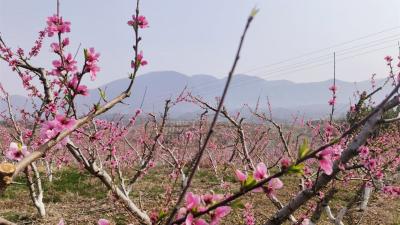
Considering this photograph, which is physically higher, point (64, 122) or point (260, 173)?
point (64, 122)

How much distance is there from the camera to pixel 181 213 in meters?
1.43

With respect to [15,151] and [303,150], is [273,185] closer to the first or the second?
[303,150]

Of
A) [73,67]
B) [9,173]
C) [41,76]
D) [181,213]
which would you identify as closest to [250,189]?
[181,213]

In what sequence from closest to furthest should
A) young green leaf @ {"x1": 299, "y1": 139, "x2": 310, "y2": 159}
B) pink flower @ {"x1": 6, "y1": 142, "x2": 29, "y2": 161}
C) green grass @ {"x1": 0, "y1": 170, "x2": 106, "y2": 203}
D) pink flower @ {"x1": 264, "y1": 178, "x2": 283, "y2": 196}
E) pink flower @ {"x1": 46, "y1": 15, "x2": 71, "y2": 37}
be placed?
young green leaf @ {"x1": 299, "y1": 139, "x2": 310, "y2": 159} → pink flower @ {"x1": 264, "y1": 178, "x2": 283, "y2": 196} → pink flower @ {"x1": 6, "y1": 142, "x2": 29, "y2": 161} → pink flower @ {"x1": 46, "y1": 15, "x2": 71, "y2": 37} → green grass @ {"x1": 0, "y1": 170, "x2": 106, "y2": 203}

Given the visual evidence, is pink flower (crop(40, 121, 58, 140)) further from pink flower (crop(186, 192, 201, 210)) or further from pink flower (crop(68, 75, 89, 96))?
pink flower (crop(186, 192, 201, 210))

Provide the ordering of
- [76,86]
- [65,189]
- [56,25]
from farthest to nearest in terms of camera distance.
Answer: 1. [65,189]
2. [56,25]
3. [76,86]

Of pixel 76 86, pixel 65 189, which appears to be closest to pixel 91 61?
pixel 76 86

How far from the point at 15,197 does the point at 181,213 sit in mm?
9962

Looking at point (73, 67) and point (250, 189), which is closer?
point (250, 189)

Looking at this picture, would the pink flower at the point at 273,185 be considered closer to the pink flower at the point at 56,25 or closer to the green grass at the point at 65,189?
the pink flower at the point at 56,25

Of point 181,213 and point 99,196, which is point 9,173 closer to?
point 181,213

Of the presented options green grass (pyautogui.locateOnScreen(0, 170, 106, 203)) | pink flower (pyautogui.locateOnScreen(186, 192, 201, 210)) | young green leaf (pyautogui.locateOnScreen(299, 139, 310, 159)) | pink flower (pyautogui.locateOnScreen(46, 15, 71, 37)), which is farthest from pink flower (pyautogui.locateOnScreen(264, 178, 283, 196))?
green grass (pyautogui.locateOnScreen(0, 170, 106, 203))

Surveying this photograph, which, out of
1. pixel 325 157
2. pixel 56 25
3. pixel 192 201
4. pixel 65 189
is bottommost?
pixel 65 189

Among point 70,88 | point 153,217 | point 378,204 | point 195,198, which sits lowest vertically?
point 378,204
